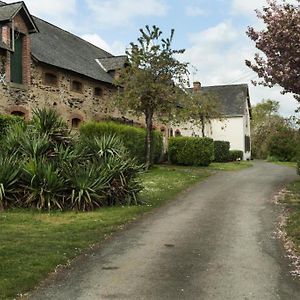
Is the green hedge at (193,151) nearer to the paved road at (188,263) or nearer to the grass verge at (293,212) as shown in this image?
the grass verge at (293,212)

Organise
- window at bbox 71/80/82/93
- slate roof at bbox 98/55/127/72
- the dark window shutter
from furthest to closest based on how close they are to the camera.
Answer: slate roof at bbox 98/55/127/72
window at bbox 71/80/82/93
the dark window shutter

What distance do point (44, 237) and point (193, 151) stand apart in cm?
1989

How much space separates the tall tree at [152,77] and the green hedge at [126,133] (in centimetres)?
102

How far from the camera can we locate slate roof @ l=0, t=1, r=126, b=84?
23422 millimetres

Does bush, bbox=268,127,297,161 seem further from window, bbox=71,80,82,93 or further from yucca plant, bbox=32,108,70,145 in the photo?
yucca plant, bbox=32,108,70,145

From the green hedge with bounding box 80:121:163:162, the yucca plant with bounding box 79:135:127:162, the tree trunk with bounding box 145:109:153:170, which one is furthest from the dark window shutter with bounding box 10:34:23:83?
the yucca plant with bounding box 79:135:127:162

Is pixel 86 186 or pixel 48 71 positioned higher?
pixel 48 71

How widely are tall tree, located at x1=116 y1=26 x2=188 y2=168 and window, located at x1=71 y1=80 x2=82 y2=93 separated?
142 inches

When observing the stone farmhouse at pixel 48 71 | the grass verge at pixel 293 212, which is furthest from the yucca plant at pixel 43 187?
the stone farmhouse at pixel 48 71

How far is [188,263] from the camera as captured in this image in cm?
715

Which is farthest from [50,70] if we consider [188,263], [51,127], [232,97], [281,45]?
[232,97]

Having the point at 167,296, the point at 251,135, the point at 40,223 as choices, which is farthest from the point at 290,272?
the point at 251,135

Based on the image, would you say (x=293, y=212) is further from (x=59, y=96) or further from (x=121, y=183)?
(x=59, y=96)

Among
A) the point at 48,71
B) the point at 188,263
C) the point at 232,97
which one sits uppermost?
the point at 232,97
